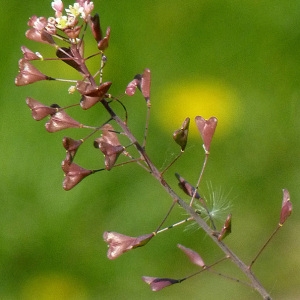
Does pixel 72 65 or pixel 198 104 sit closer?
pixel 72 65

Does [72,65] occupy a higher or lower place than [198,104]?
higher

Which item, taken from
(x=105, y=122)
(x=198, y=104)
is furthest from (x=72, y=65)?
(x=198, y=104)

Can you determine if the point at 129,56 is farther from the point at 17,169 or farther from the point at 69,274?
the point at 69,274

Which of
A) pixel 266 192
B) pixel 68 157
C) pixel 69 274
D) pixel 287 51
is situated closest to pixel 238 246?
pixel 266 192

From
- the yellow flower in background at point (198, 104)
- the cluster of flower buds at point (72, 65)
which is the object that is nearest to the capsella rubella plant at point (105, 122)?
the cluster of flower buds at point (72, 65)

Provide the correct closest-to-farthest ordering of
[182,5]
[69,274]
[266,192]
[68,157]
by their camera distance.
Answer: [68,157], [69,274], [266,192], [182,5]

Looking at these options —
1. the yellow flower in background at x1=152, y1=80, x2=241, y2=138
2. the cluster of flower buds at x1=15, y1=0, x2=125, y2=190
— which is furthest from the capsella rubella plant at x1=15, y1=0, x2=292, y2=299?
the yellow flower in background at x1=152, y1=80, x2=241, y2=138

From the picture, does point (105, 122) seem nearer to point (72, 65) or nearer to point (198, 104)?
point (72, 65)

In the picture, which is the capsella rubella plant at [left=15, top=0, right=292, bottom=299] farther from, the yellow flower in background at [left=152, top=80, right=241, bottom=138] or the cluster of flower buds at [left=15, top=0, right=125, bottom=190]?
the yellow flower in background at [left=152, top=80, right=241, bottom=138]

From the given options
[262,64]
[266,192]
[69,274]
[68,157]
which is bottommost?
[69,274]
